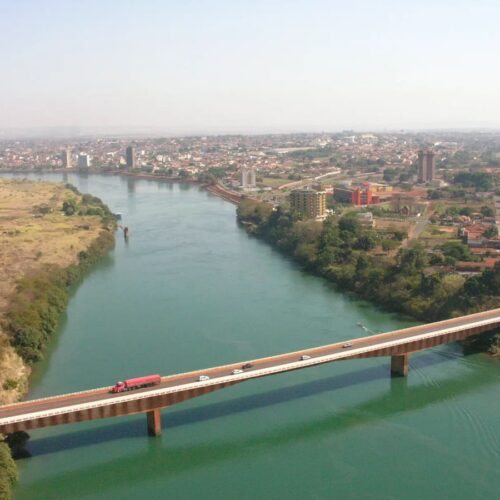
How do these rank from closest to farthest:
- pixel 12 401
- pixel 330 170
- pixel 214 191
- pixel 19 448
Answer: pixel 19 448
pixel 12 401
pixel 214 191
pixel 330 170

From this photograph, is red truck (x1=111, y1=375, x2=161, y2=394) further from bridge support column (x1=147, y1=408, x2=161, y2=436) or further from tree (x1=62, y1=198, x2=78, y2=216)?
tree (x1=62, y1=198, x2=78, y2=216)

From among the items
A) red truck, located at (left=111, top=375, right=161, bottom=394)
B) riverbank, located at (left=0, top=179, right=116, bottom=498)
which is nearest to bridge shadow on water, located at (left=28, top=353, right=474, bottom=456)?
red truck, located at (left=111, top=375, right=161, bottom=394)

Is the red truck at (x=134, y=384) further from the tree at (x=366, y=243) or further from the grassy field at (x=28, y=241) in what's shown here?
the tree at (x=366, y=243)

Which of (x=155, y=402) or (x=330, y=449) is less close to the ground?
(x=155, y=402)

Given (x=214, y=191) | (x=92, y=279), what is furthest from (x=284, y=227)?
(x=214, y=191)

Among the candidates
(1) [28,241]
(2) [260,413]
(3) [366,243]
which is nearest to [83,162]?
(1) [28,241]

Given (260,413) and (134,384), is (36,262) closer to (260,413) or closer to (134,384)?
(134,384)

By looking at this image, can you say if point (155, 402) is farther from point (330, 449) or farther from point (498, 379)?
point (498, 379)
